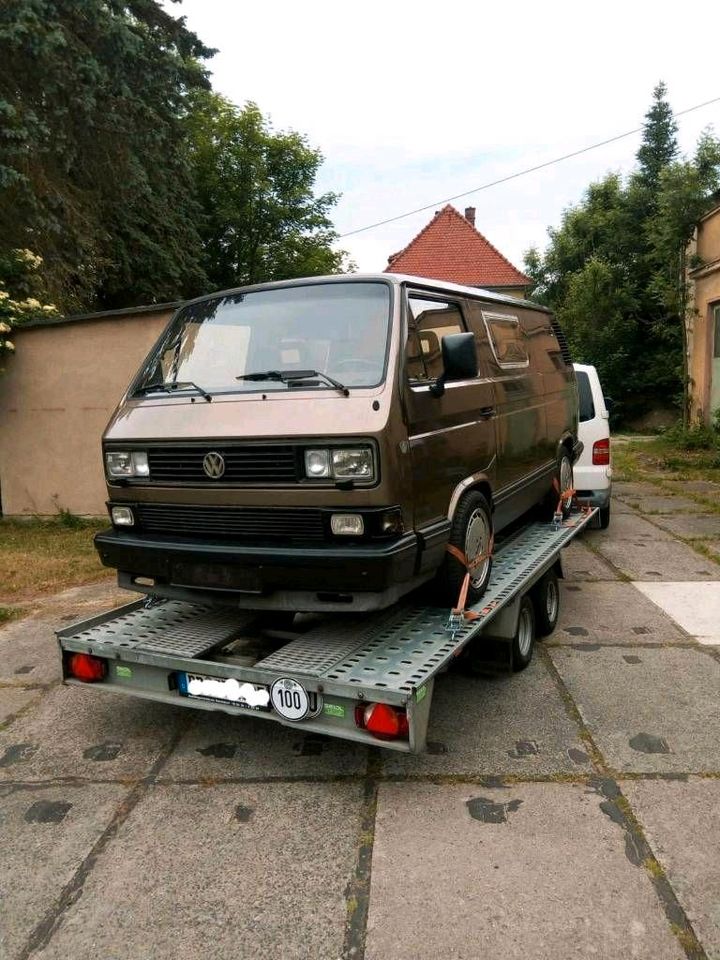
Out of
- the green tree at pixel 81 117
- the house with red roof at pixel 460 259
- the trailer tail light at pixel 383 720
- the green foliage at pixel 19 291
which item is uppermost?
the house with red roof at pixel 460 259

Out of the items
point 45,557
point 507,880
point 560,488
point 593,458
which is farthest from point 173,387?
point 593,458

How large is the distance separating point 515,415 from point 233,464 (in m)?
2.26

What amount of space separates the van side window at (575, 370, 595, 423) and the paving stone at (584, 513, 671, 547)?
135 cm

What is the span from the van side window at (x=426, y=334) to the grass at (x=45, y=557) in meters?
4.08

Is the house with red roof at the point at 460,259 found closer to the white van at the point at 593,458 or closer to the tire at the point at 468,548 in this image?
the white van at the point at 593,458

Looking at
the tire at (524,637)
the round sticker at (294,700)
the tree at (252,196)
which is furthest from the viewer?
the tree at (252,196)

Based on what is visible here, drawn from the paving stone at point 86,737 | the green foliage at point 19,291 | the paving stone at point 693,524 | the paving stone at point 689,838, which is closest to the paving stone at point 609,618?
the paving stone at point 689,838

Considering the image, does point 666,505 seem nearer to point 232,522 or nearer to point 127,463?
point 232,522

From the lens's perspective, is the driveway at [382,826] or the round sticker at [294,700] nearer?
the driveway at [382,826]

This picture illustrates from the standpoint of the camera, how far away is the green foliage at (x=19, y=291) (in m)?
9.13

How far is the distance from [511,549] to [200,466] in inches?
99.5

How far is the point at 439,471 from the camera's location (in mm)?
3643

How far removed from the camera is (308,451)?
323 centimetres

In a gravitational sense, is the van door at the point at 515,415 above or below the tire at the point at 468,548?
above
